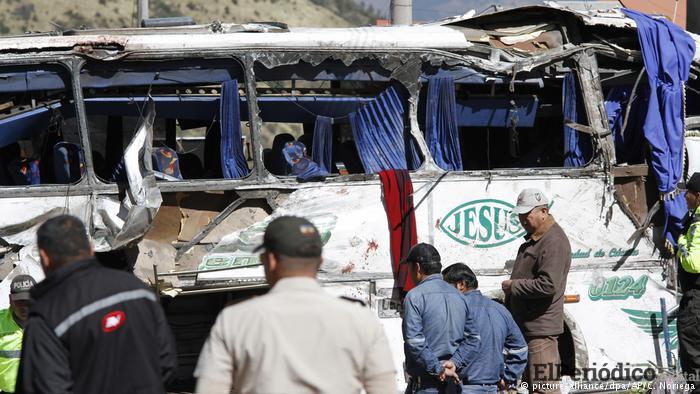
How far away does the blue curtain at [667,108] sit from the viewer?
8.59m

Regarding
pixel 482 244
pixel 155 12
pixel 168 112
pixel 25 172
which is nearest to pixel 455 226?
pixel 482 244

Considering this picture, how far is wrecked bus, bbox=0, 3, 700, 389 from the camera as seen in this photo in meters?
7.86

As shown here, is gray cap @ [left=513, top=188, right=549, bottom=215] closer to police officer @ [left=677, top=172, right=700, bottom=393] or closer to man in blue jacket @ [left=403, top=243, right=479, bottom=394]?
man in blue jacket @ [left=403, top=243, right=479, bottom=394]

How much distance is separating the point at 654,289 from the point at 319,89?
338 cm

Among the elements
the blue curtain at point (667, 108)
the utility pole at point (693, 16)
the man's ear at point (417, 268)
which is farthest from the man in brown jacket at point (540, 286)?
the utility pole at point (693, 16)

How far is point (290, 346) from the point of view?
11.6 ft

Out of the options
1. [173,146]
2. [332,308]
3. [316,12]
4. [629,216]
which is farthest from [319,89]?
[316,12]

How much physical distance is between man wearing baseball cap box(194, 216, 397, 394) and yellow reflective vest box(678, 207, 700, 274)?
5109mm

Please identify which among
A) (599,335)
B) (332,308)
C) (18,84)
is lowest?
(599,335)

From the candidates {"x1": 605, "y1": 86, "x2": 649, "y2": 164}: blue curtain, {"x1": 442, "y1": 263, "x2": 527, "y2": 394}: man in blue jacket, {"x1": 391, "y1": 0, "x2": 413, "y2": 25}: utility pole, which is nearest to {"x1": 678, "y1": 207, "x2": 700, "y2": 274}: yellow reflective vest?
{"x1": 605, "y1": 86, "x2": 649, "y2": 164}: blue curtain

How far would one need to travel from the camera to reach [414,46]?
8.41 meters

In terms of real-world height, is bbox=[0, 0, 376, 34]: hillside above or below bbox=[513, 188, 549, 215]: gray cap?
above

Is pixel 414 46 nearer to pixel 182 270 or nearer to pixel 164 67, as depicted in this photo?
pixel 164 67

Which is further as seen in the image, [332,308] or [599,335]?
[599,335]
